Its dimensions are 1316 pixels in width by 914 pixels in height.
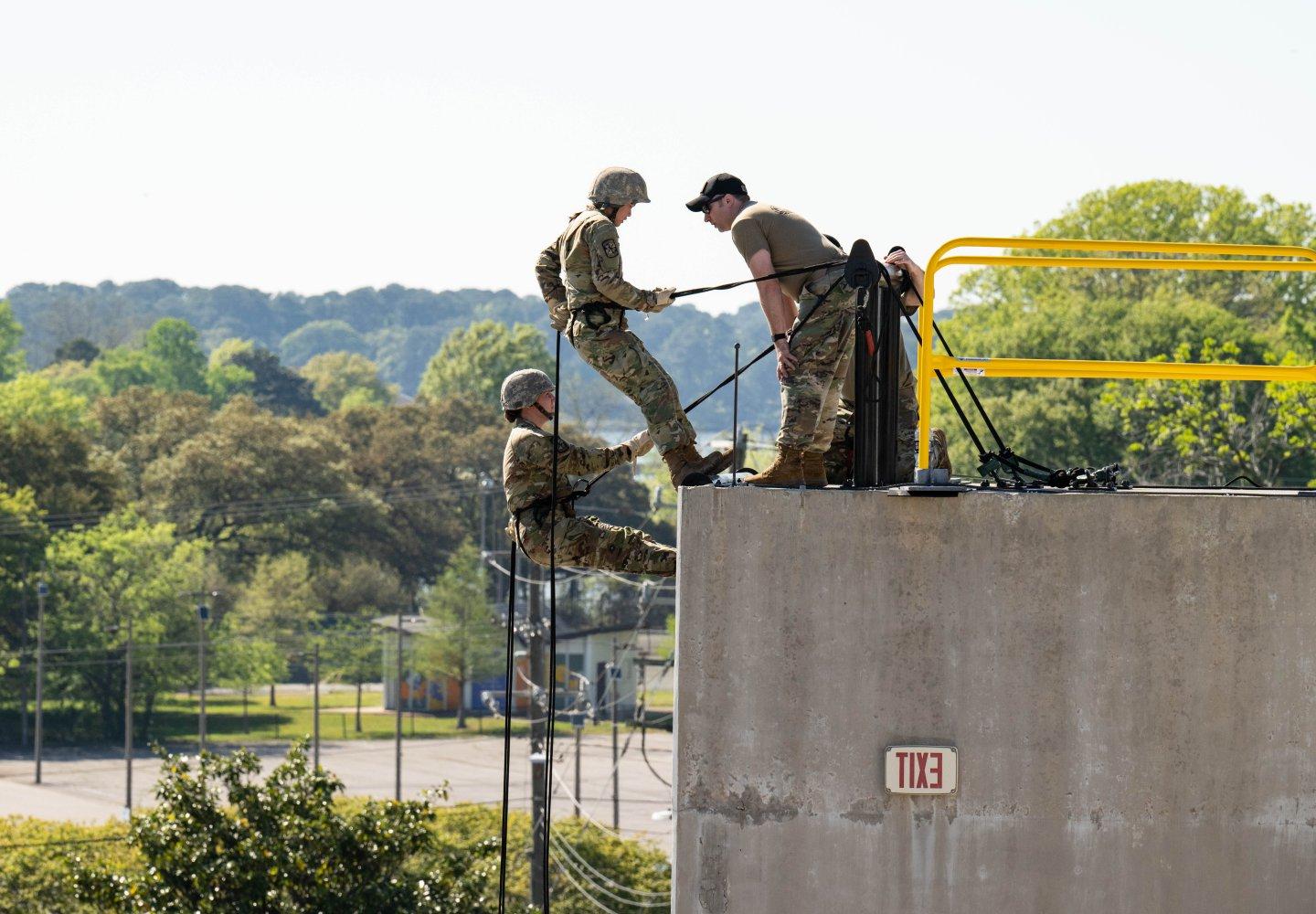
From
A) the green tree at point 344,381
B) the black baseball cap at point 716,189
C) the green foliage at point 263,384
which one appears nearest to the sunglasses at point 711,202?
the black baseball cap at point 716,189

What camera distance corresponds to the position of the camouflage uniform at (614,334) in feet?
31.7

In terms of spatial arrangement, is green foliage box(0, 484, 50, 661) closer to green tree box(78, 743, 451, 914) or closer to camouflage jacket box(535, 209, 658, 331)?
green tree box(78, 743, 451, 914)

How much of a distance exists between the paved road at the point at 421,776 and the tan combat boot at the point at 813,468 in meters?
41.8

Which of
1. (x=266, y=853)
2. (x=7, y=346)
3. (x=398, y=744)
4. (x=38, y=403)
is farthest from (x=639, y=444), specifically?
(x=7, y=346)

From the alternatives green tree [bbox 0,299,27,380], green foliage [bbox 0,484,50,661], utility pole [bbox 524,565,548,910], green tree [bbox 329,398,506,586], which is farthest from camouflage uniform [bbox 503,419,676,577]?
green tree [bbox 0,299,27,380]

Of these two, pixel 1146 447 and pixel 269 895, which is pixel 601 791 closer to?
pixel 1146 447

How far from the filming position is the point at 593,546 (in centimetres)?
1026

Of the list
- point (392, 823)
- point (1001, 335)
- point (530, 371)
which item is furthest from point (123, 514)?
point (530, 371)

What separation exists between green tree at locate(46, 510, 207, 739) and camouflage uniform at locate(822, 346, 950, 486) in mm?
66063

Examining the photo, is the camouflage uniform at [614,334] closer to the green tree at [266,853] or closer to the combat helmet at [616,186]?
the combat helmet at [616,186]

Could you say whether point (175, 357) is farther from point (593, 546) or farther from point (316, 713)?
point (593, 546)

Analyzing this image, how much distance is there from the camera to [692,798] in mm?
7824

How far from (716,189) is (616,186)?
1.62ft

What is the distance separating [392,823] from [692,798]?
50.0 ft
